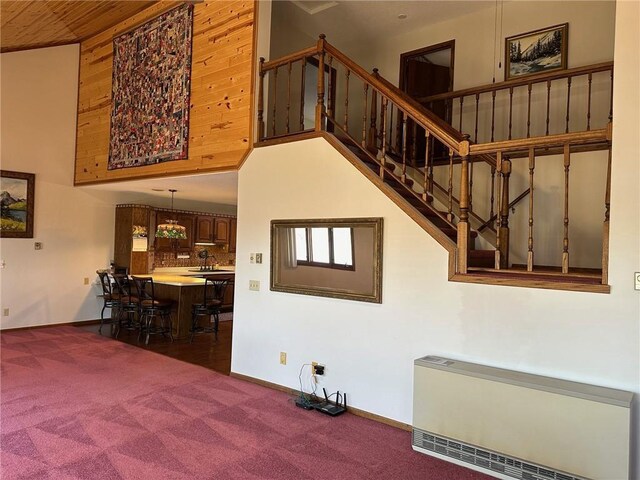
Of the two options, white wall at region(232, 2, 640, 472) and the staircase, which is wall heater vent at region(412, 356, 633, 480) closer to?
white wall at region(232, 2, 640, 472)

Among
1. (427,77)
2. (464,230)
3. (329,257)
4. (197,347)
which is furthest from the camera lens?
(427,77)

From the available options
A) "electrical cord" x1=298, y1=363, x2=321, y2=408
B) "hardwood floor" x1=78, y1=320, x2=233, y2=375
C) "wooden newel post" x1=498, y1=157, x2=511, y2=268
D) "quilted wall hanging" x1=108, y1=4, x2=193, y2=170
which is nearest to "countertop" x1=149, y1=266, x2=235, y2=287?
"hardwood floor" x1=78, y1=320, x2=233, y2=375

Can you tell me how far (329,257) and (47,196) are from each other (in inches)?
Answer: 222

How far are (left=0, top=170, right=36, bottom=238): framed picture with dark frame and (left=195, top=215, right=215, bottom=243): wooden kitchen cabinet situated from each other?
3.36 metres

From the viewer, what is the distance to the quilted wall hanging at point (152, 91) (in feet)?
18.4

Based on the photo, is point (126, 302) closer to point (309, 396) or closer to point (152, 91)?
point (152, 91)

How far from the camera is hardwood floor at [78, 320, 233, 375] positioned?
558 cm

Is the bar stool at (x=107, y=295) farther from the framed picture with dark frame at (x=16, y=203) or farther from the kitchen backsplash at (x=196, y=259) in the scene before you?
the kitchen backsplash at (x=196, y=259)

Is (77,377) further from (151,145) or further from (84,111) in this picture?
(84,111)

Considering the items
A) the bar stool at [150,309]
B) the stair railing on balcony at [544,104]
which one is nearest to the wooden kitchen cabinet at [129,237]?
the bar stool at [150,309]

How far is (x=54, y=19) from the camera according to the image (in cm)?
610

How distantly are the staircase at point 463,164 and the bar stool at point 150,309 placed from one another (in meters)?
3.19

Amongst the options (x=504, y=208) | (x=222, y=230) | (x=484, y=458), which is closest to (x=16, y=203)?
(x=222, y=230)

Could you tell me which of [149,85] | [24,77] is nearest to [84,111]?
[24,77]
